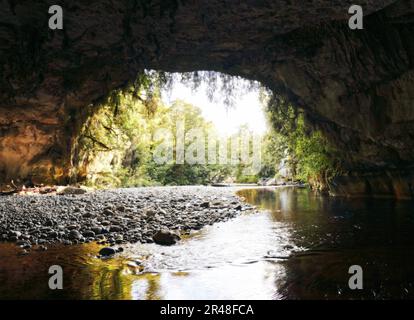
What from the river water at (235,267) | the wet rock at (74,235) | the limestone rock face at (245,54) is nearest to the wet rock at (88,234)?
the wet rock at (74,235)

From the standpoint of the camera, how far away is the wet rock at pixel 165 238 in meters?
6.45

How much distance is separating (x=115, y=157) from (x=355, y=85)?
81.3ft

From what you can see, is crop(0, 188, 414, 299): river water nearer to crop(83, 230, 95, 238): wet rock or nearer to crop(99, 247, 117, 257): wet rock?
crop(99, 247, 117, 257): wet rock

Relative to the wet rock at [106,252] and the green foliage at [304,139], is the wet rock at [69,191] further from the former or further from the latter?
the wet rock at [106,252]

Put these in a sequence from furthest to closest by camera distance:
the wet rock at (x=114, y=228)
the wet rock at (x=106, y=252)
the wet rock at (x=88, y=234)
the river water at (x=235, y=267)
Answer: the wet rock at (x=114, y=228) < the wet rock at (x=88, y=234) < the wet rock at (x=106, y=252) < the river water at (x=235, y=267)

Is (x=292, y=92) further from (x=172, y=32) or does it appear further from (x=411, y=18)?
(x=172, y=32)

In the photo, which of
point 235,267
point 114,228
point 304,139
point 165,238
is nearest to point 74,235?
point 114,228

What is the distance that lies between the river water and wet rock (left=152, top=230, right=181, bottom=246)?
237mm

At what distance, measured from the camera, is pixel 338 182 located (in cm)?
1717

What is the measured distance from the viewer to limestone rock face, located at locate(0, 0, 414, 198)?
8.02 m

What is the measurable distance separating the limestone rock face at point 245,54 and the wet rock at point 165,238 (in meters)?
5.28

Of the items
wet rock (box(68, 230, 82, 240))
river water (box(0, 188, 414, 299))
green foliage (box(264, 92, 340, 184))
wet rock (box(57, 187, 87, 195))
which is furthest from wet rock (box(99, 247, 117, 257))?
wet rock (box(57, 187, 87, 195))

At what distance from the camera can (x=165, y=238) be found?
649 centimetres
